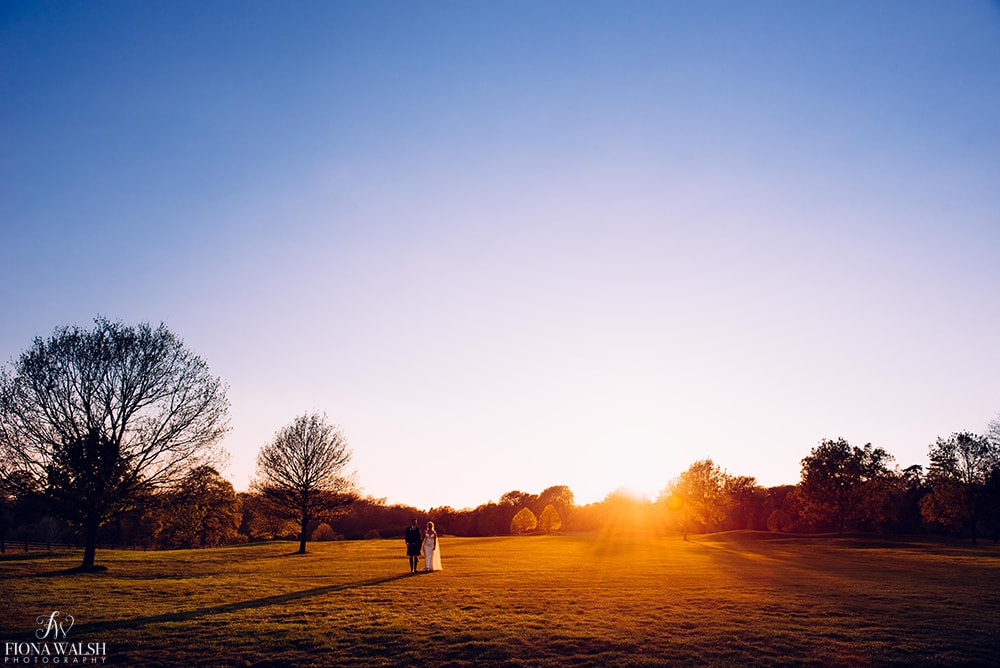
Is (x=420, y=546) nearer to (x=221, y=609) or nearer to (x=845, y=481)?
(x=221, y=609)

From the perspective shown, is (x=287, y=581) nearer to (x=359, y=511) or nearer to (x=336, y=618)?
(x=336, y=618)

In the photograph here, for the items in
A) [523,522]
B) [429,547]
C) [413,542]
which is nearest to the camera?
[413,542]

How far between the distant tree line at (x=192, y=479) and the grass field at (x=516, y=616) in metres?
5.13

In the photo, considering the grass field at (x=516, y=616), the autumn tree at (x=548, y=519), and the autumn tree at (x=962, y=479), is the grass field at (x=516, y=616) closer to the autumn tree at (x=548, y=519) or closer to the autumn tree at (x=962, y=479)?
the autumn tree at (x=962, y=479)

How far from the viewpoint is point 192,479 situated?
1431 inches

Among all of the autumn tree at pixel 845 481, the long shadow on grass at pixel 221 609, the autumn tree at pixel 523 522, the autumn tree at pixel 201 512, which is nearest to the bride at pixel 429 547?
the long shadow on grass at pixel 221 609

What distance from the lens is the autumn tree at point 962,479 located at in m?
74.1

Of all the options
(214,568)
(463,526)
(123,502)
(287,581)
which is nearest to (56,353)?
(123,502)

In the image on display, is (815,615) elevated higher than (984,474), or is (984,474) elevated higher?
(984,474)

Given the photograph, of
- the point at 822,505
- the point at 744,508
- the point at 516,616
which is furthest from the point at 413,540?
the point at 744,508

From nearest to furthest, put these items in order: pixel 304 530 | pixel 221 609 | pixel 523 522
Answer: pixel 221 609 → pixel 304 530 → pixel 523 522

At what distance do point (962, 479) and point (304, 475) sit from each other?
267 ft

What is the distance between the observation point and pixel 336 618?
17609mm

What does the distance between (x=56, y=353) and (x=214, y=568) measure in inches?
610
